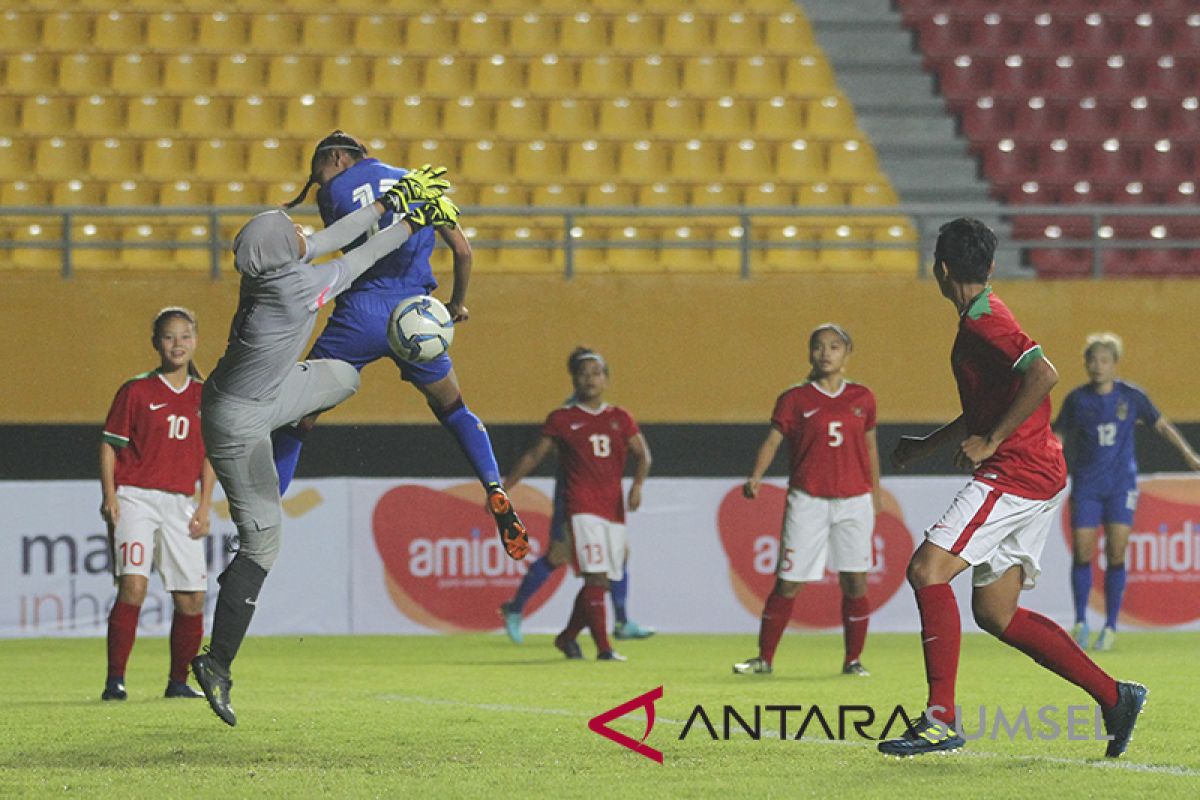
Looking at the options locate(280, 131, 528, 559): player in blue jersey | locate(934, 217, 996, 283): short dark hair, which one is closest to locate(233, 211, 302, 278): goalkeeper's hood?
locate(280, 131, 528, 559): player in blue jersey

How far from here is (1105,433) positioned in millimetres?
12359

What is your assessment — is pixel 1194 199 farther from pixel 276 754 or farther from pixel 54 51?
pixel 276 754

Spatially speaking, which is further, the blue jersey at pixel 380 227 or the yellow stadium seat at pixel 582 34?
the yellow stadium seat at pixel 582 34

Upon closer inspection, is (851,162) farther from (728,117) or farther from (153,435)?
(153,435)

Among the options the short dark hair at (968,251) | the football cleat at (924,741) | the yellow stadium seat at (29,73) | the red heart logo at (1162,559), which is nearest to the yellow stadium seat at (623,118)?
the yellow stadium seat at (29,73)

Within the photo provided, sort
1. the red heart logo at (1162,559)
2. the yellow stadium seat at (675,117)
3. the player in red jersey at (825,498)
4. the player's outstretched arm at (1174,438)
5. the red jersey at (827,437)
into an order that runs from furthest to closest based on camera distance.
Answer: the yellow stadium seat at (675,117) → the red heart logo at (1162,559) → the player's outstretched arm at (1174,438) → the red jersey at (827,437) → the player in red jersey at (825,498)

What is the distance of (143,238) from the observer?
16.6 meters

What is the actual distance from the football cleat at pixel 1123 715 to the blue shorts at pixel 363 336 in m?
3.07

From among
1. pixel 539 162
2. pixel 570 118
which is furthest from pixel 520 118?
pixel 539 162

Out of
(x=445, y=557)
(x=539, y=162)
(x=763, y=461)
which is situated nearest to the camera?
(x=763, y=461)

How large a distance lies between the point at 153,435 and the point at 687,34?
442 inches

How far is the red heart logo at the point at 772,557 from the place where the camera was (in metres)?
14.0

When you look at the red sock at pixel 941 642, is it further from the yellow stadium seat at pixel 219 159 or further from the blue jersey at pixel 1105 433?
the yellow stadium seat at pixel 219 159

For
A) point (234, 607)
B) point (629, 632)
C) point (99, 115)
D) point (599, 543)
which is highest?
point (99, 115)
